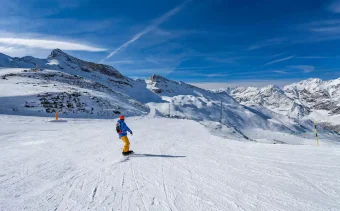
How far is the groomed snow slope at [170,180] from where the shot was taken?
169 inches

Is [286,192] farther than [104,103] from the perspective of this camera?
No

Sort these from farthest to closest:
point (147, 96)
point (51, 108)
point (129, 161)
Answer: point (147, 96)
point (51, 108)
point (129, 161)

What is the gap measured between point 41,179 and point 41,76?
51724 mm

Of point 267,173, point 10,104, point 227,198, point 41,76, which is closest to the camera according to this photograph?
point 227,198

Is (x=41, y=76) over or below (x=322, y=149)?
over

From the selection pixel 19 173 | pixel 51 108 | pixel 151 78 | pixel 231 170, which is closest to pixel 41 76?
pixel 51 108

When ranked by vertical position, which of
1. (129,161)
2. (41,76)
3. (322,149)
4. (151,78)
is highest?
(151,78)

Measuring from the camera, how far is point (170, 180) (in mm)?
5715

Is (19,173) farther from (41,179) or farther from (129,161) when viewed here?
(129,161)

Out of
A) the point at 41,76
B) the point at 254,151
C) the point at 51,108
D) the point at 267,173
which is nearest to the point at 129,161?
the point at 267,173

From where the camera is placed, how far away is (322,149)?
8.59 metres

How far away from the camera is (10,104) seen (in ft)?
78.6

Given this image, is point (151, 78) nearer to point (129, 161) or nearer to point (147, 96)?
point (147, 96)

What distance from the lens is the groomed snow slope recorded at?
4.28 m
